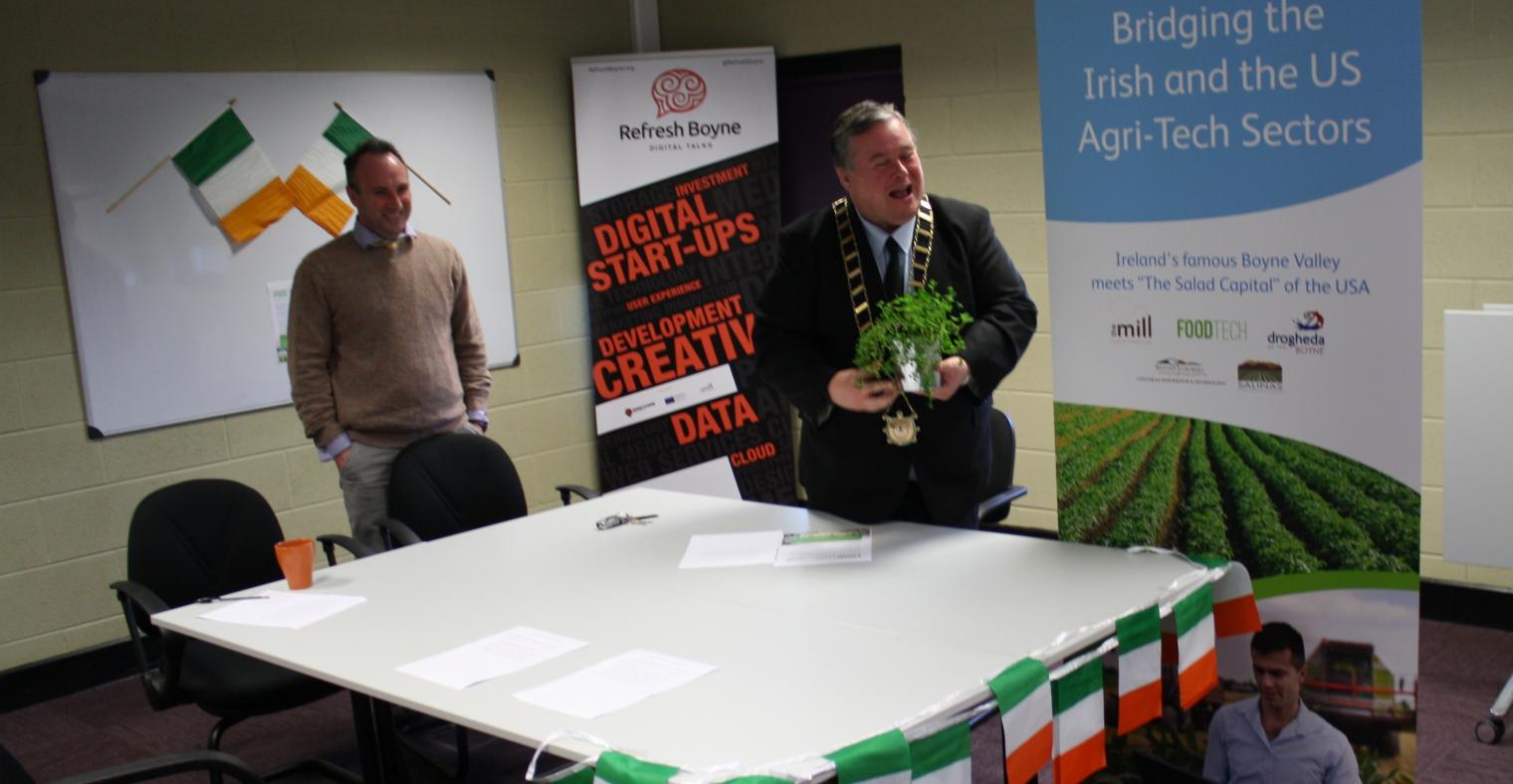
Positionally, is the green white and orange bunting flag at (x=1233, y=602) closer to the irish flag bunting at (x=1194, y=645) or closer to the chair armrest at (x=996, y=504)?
the irish flag bunting at (x=1194, y=645)

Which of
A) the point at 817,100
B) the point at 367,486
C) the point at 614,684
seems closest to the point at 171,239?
the point at 367,486

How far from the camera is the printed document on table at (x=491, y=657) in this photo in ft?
7.27

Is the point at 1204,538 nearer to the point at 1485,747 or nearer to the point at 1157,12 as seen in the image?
the point at 1157,12

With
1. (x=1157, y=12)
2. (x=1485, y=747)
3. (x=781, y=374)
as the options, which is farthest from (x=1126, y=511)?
(x=1485, y=747)

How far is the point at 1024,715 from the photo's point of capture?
6.77ft

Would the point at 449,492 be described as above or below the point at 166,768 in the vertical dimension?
above

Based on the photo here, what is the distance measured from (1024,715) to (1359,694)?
2.68ft

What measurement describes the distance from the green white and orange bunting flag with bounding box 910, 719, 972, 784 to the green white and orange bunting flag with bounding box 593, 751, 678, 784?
0.36 m

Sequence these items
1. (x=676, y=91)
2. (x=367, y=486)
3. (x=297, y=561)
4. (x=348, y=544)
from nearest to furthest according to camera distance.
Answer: (x=297, y=561) → (x=348, y=544) → (x=367, y=486) → (x=676, y=91)

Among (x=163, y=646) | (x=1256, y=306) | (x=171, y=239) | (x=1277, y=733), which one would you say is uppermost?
(x=171, y=239)

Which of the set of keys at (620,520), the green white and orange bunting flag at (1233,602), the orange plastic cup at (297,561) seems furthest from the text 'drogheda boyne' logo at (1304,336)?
the orange plastic cup at (297,561)

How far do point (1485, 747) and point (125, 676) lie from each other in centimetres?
431

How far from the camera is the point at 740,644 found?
2289mm

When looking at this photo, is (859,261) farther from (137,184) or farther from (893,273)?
(137,184)
